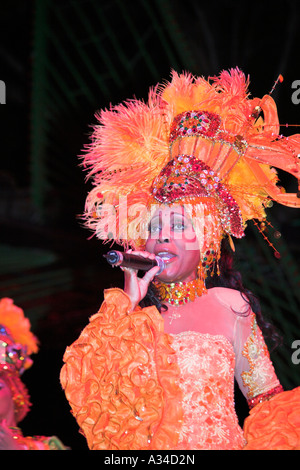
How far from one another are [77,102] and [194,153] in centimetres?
225

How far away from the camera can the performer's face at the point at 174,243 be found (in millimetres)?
1756

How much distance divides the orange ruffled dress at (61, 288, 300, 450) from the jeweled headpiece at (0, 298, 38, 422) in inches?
30.4

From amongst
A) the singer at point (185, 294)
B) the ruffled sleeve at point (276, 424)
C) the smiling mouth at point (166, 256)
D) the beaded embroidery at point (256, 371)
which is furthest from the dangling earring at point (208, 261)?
the ruffled sleeve at point (276, 424)

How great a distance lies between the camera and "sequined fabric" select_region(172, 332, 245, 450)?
1.59m

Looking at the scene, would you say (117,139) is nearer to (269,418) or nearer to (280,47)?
(269,418)

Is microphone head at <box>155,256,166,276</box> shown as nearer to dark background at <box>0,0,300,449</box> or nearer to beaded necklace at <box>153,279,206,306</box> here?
beaded necklace at <box>153,279,206,306</box>

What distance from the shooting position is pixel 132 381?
1.50 meters

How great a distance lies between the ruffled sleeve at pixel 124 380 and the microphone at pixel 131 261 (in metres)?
0.10

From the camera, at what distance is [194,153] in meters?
1.87

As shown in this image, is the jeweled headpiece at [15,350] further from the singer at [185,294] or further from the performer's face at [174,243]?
the performer's face at [174,243]

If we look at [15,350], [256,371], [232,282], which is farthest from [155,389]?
[15,350]

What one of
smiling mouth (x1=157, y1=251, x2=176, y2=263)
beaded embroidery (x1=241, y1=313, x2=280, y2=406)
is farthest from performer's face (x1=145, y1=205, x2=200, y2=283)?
beaded embroidery (x1=241, y1=313, x2=280, y2=406)

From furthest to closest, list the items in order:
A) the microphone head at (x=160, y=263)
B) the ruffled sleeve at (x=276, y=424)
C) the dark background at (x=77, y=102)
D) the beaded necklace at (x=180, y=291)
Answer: the dark background at (x=77, y=102) → the beaded necklace at (x=180, y=291) → the microphone head at (x=160, y=263) → the ruffled sleeve at (x=276, y=424)
